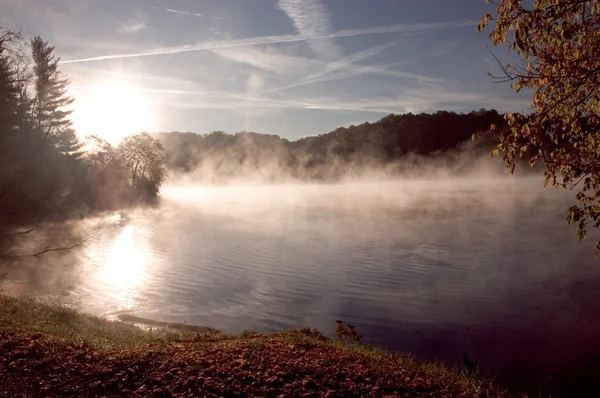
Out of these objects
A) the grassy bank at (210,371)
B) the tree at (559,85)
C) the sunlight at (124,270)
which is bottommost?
the sunlight at (124,270)

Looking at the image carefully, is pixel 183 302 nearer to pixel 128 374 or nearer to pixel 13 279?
pixel 13 279

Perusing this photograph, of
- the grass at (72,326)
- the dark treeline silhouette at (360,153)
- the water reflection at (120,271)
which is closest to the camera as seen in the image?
the grass at (72,326)

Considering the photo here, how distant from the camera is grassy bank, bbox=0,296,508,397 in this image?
7262mm

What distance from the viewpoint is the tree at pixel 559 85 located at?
7540mm

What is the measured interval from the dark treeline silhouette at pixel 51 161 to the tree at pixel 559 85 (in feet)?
63.2

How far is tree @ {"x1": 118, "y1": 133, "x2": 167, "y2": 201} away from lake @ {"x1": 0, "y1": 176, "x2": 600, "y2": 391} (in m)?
34.1

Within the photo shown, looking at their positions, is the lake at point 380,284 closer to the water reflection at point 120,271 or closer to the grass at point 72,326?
the water reflection at point 120,271

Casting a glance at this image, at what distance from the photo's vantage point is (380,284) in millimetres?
22016

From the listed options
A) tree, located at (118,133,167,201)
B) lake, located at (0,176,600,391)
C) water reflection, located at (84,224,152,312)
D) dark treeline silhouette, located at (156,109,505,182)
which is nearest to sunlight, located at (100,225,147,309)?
water reflection, located at (84,224,152,312)

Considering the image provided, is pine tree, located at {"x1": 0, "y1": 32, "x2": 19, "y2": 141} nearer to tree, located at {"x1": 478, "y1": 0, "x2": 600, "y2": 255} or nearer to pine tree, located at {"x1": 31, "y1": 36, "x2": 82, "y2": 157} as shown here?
pine tree, located at {"x1": 31, "y1": 36, "x2": 82, "y2": 157}

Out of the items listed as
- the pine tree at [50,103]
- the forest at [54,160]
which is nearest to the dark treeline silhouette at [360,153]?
the forest at [54,160]

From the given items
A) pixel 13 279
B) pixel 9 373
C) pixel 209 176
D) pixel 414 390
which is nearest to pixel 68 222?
pixel 13 279

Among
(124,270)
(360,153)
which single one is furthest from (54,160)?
(360,153)

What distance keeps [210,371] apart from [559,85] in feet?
28.7
